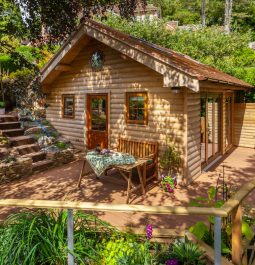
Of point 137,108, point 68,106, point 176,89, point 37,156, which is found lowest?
point 37,156

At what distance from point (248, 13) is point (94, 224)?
4537cm

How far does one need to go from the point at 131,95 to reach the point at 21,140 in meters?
4.83

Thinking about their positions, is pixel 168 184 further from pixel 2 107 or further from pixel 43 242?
pixel 2 107

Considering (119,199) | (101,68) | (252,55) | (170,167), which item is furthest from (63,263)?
(252,55)

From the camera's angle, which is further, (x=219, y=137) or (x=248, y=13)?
(x=248, y=13)

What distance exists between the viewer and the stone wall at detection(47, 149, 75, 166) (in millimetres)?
10008

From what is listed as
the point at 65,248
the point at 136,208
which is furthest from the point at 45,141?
the point at 136,208

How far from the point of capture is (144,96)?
29.0ft

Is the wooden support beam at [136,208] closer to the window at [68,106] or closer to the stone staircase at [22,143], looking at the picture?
the stone staircase at [22,143]

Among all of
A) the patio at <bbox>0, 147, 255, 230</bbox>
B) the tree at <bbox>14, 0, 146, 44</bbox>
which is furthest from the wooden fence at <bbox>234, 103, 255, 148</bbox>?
the tree at <bbox>14, 0, 146, 44</bbox>

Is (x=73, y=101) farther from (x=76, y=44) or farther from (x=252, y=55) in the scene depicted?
(x=252, y=55)

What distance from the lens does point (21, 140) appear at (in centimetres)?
1055

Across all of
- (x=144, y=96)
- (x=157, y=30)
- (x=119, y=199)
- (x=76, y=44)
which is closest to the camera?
(x=119, y=199)

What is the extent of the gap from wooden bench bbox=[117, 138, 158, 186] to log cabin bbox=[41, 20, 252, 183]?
296 mm
